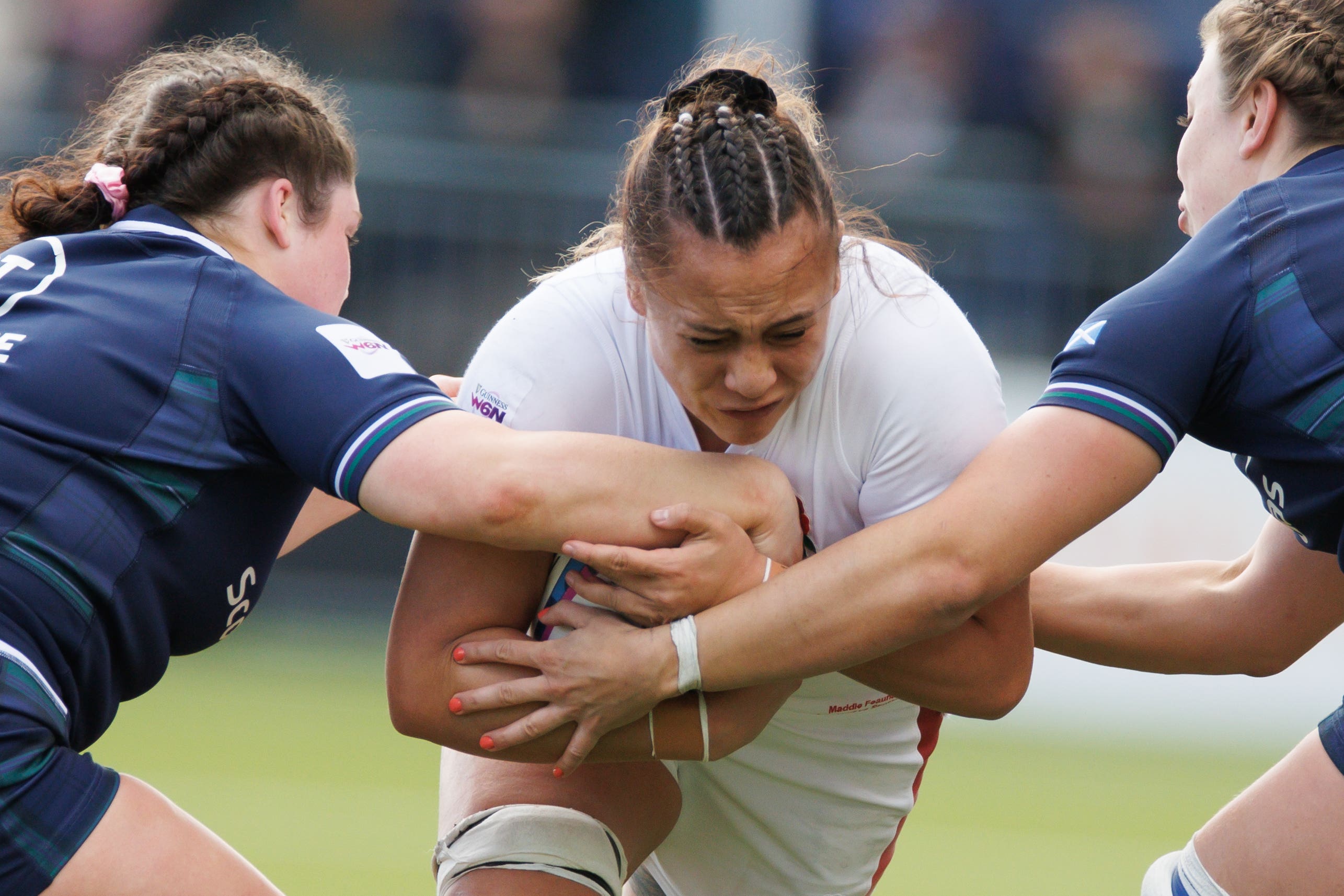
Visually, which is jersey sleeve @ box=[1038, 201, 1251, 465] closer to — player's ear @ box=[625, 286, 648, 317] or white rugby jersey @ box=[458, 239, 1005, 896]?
white rugby jersey @ box=[458, 239, 1005, 896]

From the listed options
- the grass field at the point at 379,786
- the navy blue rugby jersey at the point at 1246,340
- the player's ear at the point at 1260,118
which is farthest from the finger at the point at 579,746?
the grass field at the point at 379,786

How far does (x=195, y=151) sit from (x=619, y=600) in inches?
40.6

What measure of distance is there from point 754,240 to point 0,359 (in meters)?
1.08

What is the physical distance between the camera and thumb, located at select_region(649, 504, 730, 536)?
2.00 m

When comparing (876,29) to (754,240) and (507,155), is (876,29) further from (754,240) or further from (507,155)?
(754,240)

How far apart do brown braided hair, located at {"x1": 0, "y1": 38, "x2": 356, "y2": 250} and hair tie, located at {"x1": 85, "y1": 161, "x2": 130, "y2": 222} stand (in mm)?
17

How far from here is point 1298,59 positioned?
2066mm

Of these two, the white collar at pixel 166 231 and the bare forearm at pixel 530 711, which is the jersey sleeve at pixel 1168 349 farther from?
the white collar at pixel 166 231

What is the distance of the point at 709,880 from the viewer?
107 inches

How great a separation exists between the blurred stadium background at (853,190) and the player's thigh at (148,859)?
8.37ft

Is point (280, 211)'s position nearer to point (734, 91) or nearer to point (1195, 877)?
point (734, 91)

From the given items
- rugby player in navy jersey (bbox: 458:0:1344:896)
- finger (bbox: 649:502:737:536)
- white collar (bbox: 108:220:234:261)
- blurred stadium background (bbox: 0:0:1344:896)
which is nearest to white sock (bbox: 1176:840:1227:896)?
rugby player in navy jersey (bbox: 458:0:1344:896)

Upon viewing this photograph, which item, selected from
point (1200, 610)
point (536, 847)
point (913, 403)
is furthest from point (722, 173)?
point (1200, 610)

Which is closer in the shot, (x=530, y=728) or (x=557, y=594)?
(x=530, y=728)
